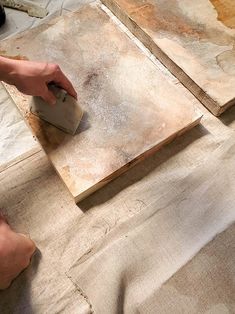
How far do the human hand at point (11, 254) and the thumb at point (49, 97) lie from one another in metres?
0.38

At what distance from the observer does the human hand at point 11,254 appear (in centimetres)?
85

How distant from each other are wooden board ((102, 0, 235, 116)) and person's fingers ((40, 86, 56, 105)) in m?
0.50

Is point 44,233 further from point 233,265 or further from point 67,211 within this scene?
point 233,265

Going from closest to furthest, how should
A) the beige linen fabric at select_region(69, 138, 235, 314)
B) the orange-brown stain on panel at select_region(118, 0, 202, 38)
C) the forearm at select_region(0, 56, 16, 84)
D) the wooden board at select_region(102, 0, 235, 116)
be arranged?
the beige linen fabric at select_region(69, 138, 235, 314), the forearm at select_region(0, 56, 16, 84), the wooden board at select_region(102, 0, 235, 116), the orange-brown stain on panel at select_region(118, 0, 202, 38)

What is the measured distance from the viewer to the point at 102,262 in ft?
2.88

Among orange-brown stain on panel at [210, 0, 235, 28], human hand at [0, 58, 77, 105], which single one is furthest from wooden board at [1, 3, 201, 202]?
orange-brown stain on panel at [210, 0, 235, 28]

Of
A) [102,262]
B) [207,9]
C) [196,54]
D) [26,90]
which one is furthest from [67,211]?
[207,9]

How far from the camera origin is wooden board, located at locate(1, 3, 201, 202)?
3.44 feet

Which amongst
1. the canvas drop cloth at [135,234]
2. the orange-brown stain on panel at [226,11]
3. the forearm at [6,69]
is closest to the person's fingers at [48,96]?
the forearm at [6,69]

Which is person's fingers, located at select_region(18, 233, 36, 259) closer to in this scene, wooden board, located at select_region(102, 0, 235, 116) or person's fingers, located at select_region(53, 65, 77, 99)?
person's fingers, located at select_region(53, 65, 77, 99)

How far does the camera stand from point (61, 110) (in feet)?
3.43

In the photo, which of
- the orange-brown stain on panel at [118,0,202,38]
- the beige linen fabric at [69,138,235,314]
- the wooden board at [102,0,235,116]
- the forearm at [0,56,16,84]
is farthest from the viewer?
the orange-brown stain on panel at [118,0,202,38]

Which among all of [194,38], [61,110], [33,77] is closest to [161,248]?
[61,110]

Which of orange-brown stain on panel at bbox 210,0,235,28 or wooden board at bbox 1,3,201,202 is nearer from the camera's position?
wooden board at bbox 1,3,201,202
